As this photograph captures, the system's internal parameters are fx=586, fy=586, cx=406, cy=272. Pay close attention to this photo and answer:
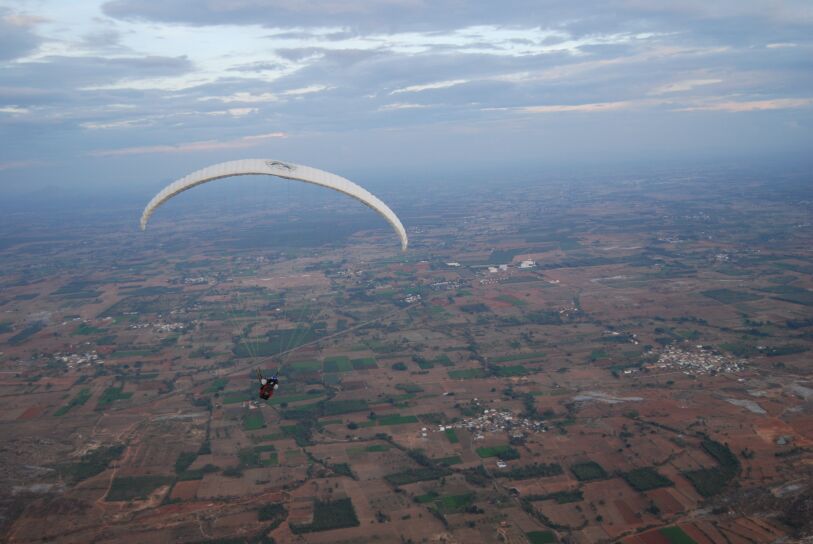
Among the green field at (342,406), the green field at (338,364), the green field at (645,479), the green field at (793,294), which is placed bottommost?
the green field at (645,479)

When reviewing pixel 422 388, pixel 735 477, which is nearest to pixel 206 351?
pixel 422 388

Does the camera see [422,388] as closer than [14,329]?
Yes

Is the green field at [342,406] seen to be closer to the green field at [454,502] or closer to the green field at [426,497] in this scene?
the green field at [426,497]

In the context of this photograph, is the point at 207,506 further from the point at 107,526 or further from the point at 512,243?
the point at 512,243

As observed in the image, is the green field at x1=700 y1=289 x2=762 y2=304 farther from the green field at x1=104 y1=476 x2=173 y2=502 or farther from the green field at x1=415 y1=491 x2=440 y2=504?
the green field at x1=104 y1=476 x2=173 y2=502

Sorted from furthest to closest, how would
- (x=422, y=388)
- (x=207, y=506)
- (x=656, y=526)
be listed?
(x=422, y=388)
(x=207, y=506)
(x=656, y=526)

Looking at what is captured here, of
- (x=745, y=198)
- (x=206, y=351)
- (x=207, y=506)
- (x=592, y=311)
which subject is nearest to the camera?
(x=207, y=506)

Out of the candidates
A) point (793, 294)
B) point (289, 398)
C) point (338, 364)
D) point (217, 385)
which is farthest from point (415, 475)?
point (793, 294)

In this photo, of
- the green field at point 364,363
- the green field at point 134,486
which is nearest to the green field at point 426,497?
the green field at point 134,486

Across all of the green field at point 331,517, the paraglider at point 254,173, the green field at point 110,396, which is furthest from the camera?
the green field at point 110,396

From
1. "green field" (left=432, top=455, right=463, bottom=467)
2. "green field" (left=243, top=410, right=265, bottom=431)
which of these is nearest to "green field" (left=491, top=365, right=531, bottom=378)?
"green field" (left=432, top=455, right=463, bottom=467)

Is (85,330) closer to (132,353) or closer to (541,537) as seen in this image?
(132,353)
